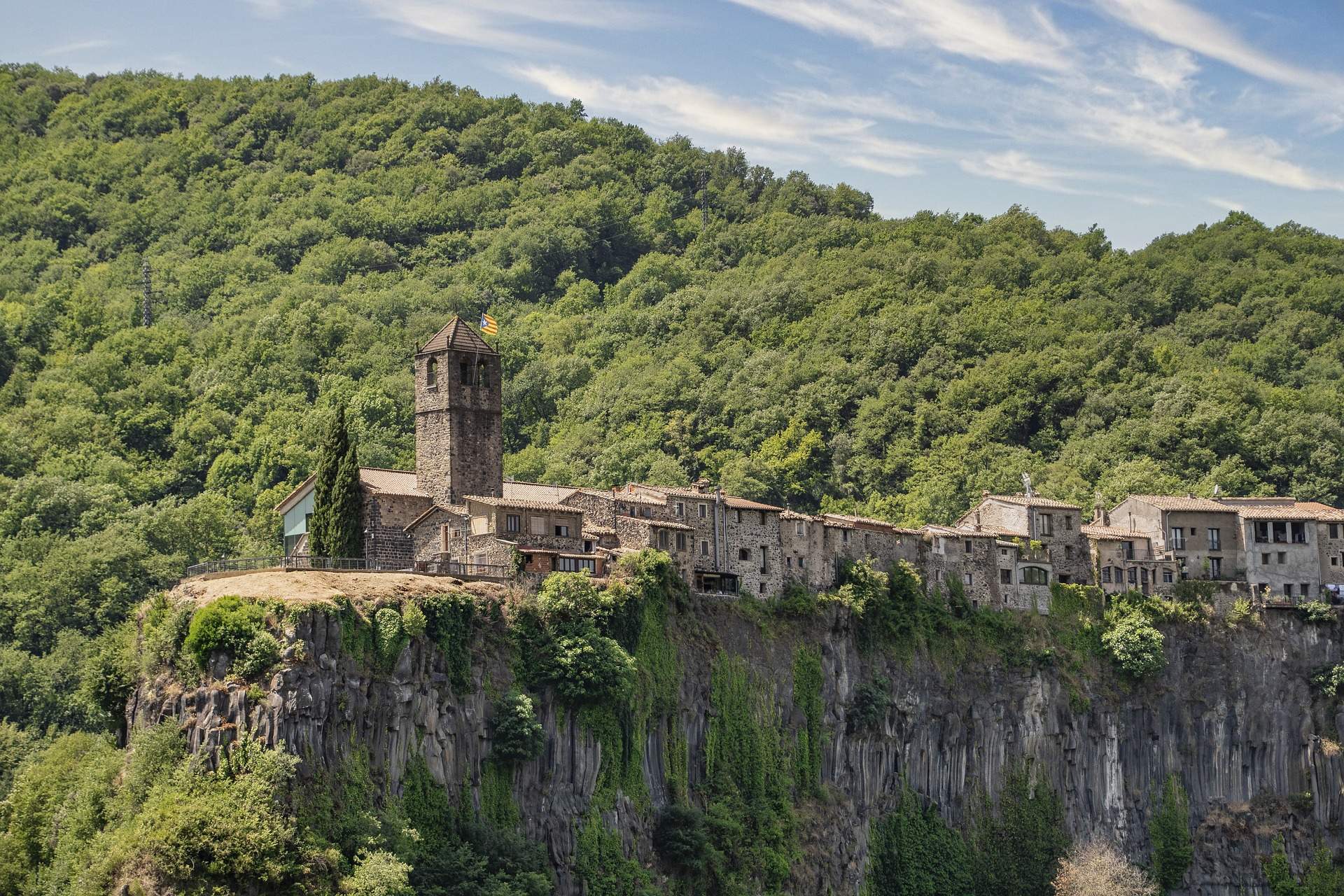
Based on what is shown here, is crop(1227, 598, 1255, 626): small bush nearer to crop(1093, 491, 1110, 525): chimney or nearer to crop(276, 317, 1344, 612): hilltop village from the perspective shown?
crop(276, 317, 1344, 612): hilltop village

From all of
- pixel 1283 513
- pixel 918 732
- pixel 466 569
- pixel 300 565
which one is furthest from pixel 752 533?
pixel 1283 513

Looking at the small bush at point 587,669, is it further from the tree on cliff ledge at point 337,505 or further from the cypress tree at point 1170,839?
the cypress tree at point 1170,839

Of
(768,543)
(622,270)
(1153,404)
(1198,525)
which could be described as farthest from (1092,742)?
(622,270)

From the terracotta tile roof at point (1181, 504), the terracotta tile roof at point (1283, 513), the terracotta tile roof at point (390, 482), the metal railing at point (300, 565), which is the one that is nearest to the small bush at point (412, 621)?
the metal railing at point (300, 565)

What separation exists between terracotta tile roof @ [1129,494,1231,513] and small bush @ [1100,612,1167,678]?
7865 millimetres

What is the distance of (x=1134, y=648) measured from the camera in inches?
4577

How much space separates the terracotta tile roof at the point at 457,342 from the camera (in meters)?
100

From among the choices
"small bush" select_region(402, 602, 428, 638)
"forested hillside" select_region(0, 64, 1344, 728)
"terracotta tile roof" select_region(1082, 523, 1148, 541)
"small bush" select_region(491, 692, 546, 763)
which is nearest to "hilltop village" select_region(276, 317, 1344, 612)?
"terracotta tile roof" select_region(1082, 523, 1148, 541)

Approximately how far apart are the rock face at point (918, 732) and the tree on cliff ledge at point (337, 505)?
1017 centimetres

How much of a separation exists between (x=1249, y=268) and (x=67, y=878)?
119694 millimetres

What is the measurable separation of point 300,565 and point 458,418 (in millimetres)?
12164

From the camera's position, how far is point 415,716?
82125mm

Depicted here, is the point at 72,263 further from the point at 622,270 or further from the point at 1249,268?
the point at 1249,268

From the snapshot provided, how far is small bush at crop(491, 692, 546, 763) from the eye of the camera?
84.9m
